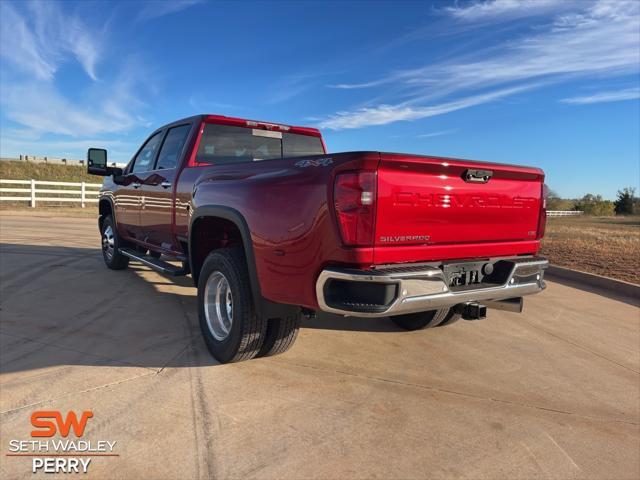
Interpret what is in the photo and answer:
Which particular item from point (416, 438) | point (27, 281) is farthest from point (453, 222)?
point (27, 281)

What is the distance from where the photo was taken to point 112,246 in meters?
6.96

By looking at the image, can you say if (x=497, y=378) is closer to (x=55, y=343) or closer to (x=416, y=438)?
(x=416, y=438)

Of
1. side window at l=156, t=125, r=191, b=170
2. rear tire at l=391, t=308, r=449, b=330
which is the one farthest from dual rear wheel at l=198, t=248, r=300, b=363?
side window at l=156, t=125, r=191, b=170

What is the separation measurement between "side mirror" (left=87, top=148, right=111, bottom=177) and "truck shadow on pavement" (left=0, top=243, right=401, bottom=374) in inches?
61.2

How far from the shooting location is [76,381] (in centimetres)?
311

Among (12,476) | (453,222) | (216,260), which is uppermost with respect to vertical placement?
(453,222)

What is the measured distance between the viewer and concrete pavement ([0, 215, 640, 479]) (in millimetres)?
2352

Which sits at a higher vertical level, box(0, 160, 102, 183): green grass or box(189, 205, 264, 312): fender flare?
box(0, 160, 102, 183): green grass

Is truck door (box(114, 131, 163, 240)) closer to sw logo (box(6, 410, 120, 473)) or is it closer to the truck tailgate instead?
sw logo (box(6, 410, 120, 473))

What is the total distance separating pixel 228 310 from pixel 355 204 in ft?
5.63

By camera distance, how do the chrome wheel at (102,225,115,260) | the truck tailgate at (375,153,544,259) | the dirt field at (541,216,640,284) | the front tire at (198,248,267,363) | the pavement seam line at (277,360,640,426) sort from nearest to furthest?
the truck tailgate at (375,153,544,259)
the pavement seam line at (277,360,640,426)
the front tire at (198,248,267,363)
the chrome wheel at (102,225,115,260)
the dirt field at (541,216,640,284)

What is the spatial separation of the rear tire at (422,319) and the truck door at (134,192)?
3560mm

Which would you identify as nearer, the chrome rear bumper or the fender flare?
the chrome rear bumper

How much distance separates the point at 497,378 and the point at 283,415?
5.82 ft
